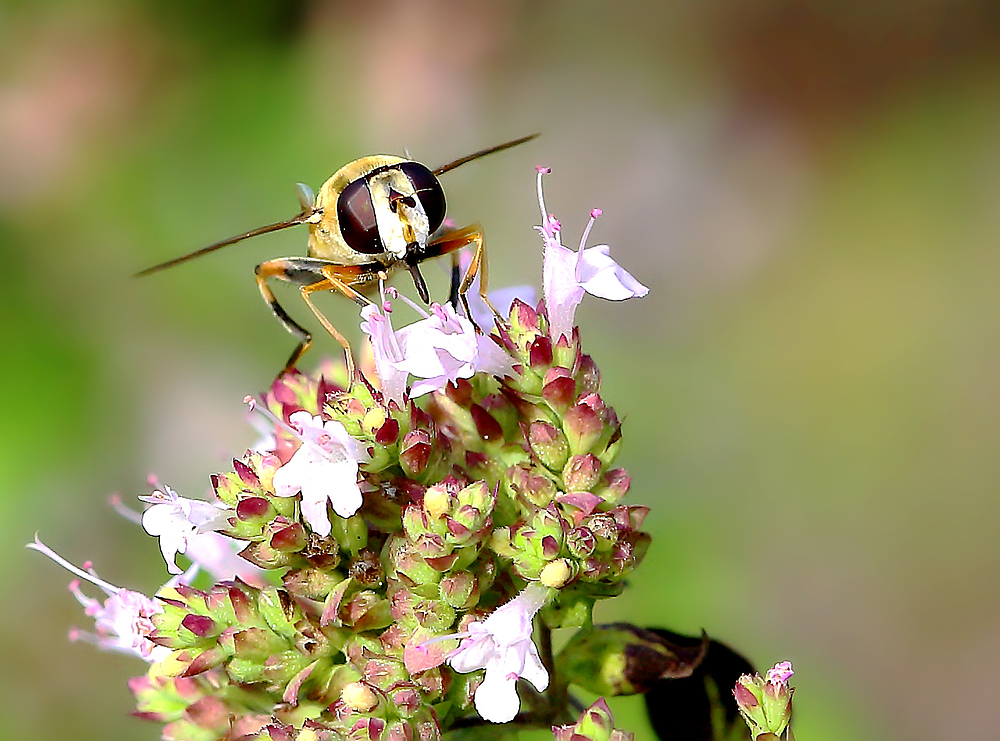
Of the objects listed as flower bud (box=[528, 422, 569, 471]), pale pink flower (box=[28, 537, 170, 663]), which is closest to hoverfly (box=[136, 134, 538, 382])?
flower bud (box=[528, 422, 569, 471])

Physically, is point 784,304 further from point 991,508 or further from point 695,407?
point 991,508

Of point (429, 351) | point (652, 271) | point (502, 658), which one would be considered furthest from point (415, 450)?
point (652, 271)

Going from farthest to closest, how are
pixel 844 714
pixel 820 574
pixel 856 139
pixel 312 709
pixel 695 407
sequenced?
pixel 856 139
pixel 695 407
pixel 820 574
pixel 844 714
pixel 312 709

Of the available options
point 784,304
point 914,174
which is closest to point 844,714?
point 784,304

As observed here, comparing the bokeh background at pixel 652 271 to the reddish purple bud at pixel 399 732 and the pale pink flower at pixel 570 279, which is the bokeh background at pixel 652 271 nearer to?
the pale pink flower at pixel 570 279

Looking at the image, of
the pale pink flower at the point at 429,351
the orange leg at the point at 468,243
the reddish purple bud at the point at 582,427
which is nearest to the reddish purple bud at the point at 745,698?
the reddish purple bud at the point at 582,427

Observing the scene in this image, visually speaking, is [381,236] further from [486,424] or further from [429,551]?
[429,551]
